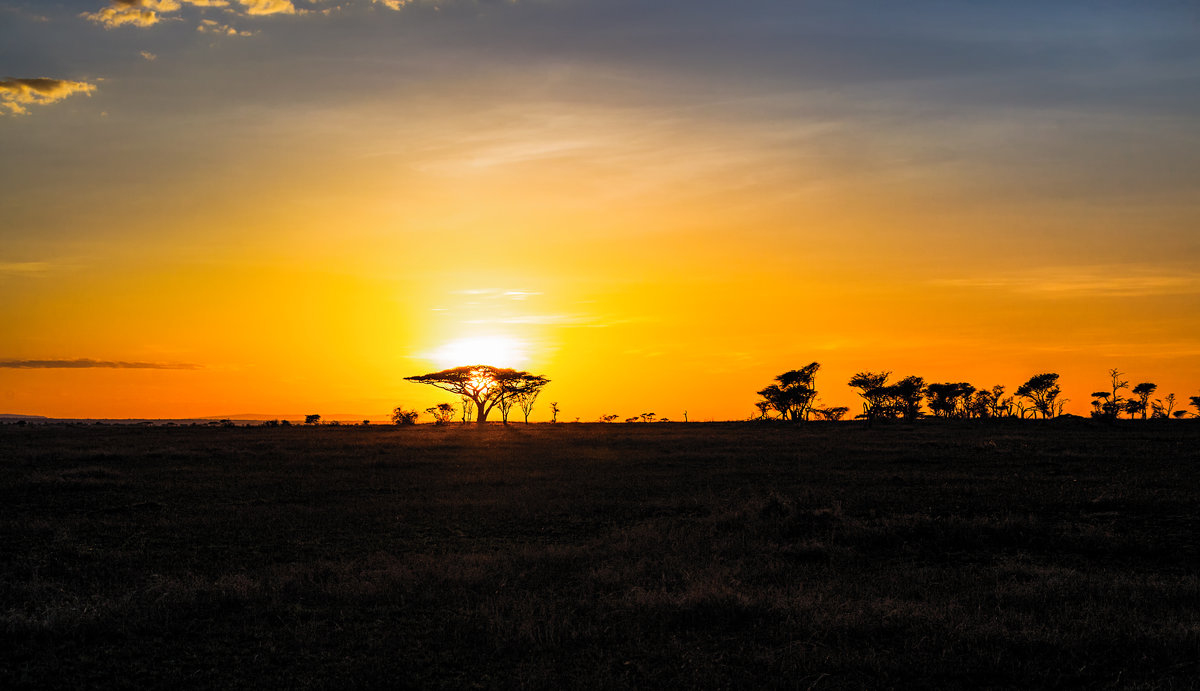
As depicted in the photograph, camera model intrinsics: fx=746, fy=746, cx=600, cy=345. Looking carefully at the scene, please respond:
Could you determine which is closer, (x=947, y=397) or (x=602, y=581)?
(x=602, y=581)

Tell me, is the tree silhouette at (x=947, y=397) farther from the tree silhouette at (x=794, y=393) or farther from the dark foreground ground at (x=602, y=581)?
the dark foreground ground at (x=602, y=581)

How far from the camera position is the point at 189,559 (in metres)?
14.8

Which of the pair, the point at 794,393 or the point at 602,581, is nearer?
the point at 602,581

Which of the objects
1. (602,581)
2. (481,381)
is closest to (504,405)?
(481,381)

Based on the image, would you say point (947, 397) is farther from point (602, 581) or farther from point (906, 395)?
point (602, 581)

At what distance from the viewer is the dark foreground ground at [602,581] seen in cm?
876

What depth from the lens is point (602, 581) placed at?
12625mm

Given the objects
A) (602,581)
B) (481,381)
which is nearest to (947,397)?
(481,381)

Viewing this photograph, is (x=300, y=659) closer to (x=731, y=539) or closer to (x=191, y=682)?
(x=191, y=682)

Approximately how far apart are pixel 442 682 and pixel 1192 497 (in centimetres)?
2075

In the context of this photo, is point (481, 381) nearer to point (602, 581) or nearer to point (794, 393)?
point (794, 393)

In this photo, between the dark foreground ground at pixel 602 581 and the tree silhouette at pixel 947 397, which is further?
the tree silhouette at pixel 947 397

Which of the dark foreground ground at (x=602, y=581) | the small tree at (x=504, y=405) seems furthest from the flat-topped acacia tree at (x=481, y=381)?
the dark foreground ground at (x=602, y=581)

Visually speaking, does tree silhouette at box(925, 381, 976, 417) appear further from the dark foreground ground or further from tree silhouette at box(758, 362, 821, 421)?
the dark foreground ground
